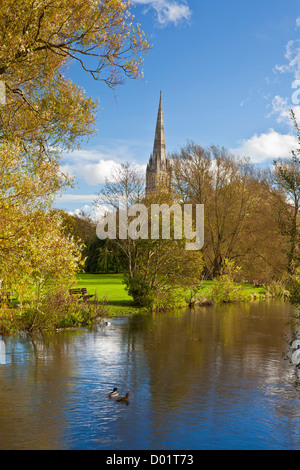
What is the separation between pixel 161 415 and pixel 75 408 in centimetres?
192

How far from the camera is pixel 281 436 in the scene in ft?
32.1

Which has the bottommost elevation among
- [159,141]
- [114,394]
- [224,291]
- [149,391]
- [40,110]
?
[149,391]

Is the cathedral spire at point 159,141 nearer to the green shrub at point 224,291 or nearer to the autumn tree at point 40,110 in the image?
the green shrub at point 224,291

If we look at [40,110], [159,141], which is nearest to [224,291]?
[40,110]

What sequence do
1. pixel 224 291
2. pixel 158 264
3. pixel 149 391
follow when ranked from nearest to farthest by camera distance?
pixel 149 391 < pixel 158 264 < pixel 224 291

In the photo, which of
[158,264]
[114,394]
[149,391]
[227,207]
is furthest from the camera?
[227,207]

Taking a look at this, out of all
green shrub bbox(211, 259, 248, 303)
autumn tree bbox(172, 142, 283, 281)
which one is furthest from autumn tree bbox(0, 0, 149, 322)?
autumn tree bbox(172, 142, 283, 281)

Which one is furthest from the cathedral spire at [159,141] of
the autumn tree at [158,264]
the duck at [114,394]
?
the duck at [114,394]

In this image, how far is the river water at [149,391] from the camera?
31.8ft

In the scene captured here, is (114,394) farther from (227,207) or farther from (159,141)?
(159,141)

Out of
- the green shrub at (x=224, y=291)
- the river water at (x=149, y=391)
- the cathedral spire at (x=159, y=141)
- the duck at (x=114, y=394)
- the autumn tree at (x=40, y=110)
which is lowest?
the river water at (x=149, y=391)

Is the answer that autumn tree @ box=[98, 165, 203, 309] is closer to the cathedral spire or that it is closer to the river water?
the river water

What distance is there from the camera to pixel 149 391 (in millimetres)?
12969

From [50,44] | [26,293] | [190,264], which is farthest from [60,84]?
[190,264]
